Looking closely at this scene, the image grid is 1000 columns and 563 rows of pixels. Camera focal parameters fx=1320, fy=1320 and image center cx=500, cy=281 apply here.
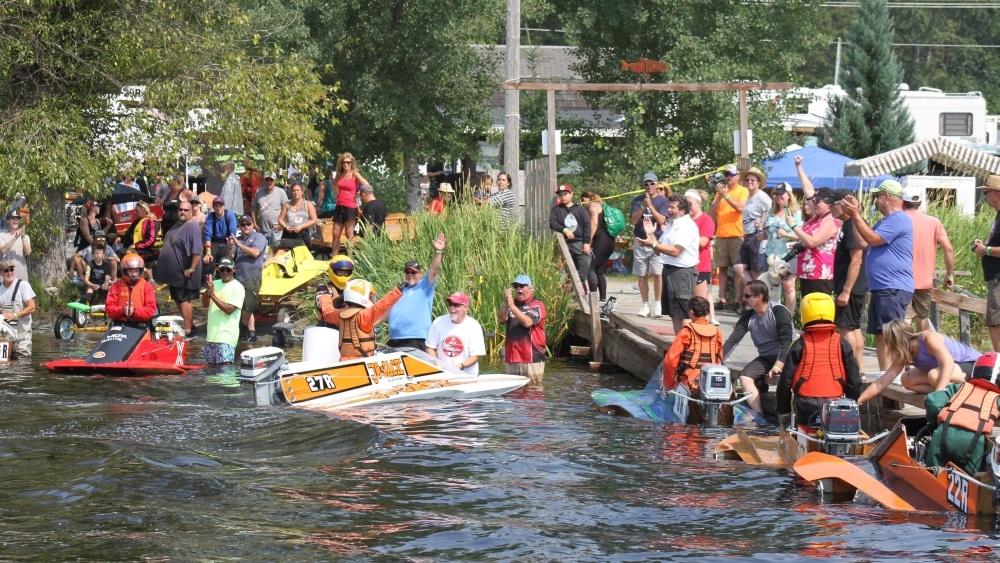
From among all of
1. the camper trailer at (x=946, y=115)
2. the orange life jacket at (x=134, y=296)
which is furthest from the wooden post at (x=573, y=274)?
the camper trailer at (x=946, y=115)

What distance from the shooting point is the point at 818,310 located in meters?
11.1

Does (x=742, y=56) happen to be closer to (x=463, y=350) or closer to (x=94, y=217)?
(x=94, y=217)

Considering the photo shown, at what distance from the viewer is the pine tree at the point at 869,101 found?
39.1 metres

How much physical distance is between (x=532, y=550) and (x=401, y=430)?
4.48 meters

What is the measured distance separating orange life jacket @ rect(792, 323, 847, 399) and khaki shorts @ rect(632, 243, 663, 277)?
704 cm

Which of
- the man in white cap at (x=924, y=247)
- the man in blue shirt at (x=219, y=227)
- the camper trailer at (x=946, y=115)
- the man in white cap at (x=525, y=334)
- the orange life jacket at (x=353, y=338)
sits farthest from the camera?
the camper trailer at (x=946, y=115)

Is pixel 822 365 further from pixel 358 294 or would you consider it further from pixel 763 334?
pixel 358 294

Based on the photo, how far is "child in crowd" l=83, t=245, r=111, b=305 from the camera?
2259cm

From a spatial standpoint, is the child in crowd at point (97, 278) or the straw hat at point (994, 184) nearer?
the straw hat at point (994, 184)

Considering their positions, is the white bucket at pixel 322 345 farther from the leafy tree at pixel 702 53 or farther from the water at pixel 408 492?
the leafy tree at pixel 702 53

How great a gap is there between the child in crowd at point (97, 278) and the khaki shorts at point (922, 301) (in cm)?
1425

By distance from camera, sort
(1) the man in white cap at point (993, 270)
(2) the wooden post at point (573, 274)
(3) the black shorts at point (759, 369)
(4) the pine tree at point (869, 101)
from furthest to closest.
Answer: (4) the pine tree at point (869, 101)
(2) the wooden post at point (573, 274)
(3) the black shorts at point (759, 369)
(1) the man in white cap at point (993, 270)

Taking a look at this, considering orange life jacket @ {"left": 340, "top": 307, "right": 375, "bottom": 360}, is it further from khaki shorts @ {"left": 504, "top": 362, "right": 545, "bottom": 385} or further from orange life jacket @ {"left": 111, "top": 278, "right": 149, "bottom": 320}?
orange life jacket @ {"left": 111, "top": 278, "right": 149, "bottom": 320}

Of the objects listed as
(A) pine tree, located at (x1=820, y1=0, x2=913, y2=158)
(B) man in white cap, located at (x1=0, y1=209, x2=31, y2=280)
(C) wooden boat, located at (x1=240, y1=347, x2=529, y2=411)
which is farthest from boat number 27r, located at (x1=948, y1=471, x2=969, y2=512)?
(A) pine tree, located at (x1=820, y1=0, x2=913, y2=158)
